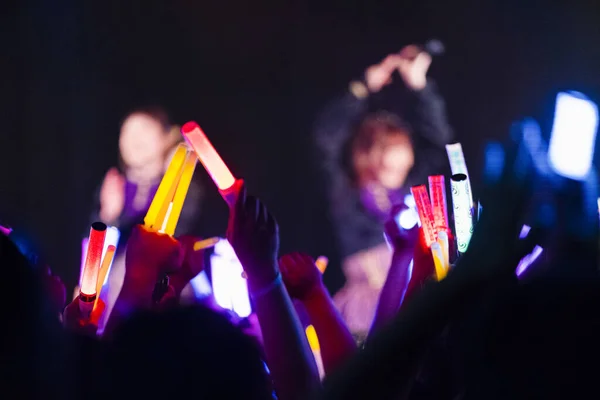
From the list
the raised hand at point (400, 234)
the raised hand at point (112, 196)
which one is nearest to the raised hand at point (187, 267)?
the raised hand at point (112, 196)

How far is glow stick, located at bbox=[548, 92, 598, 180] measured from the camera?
3.95 feet

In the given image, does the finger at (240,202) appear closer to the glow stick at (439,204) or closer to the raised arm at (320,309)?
the raised arm at (320,309)

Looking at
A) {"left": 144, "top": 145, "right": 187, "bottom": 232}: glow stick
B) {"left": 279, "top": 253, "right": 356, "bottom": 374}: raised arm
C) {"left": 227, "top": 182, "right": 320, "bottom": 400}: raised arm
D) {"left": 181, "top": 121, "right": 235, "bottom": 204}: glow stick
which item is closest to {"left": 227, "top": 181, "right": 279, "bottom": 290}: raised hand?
{"left": 227, "top": 182, "right": 320, "bottom": 400}: raised arm

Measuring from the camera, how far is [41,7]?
186 centimetres

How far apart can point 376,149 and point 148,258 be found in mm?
812

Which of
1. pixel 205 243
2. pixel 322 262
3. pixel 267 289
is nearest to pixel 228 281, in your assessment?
pixel 205 243

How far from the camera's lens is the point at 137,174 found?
1.84m

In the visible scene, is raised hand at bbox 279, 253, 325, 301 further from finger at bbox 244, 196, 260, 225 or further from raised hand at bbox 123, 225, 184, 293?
finger at bbox 244, 196, 260, 225

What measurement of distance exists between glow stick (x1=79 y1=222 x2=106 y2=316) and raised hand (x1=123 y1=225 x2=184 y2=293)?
73mm

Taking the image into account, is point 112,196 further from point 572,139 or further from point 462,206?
point 572,139

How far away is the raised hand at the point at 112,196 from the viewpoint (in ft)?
6.00

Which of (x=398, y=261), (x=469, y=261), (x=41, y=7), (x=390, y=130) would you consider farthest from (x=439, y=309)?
(x=41, y=7)

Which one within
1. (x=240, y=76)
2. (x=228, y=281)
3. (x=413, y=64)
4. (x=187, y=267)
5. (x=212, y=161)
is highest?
(x=240, y=76)

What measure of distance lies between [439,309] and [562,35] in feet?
5.07
